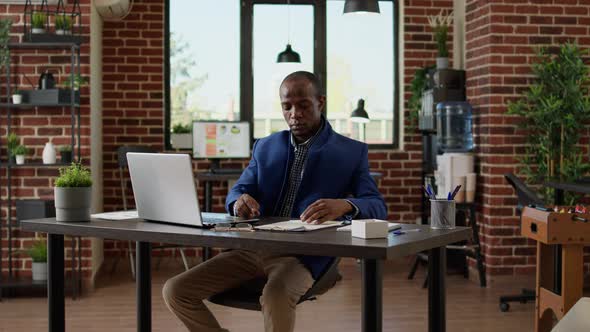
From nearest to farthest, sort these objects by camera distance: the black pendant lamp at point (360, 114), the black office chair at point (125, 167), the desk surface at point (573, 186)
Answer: the desk surface at point (573, 186) → the black office chair at point (125, 167) → the black pendant lamp at point (360, 114)

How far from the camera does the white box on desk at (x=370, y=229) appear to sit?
264 cm

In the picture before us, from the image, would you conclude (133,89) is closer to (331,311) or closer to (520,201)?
(331,311)

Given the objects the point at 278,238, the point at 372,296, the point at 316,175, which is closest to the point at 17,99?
the point at 316,175

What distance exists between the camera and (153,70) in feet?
23.8

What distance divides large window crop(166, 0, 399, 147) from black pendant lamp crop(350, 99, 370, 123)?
27 cm

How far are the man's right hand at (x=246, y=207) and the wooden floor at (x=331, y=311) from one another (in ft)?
5.47

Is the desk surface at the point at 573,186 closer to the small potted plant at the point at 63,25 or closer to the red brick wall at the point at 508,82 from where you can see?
the red brick wall at the point at 508,82

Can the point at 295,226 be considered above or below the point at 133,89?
below

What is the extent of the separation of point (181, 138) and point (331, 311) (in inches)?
100

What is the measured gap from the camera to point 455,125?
21.2ft

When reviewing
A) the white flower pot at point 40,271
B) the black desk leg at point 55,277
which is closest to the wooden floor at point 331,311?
the white flower pot at point 40,271

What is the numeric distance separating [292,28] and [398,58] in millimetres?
996

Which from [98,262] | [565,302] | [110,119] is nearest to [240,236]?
[565,302]

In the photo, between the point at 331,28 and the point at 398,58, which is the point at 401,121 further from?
the point at 331,28
